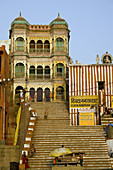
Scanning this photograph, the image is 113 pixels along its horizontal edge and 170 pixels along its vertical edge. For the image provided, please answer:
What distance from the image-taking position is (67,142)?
2705 centimetres

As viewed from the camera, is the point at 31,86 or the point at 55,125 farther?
the point at 31,86

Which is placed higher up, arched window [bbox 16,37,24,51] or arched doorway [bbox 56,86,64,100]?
arched window [bbox 16,37,24,51]

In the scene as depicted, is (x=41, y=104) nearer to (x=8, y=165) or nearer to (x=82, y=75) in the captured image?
(x=82, y=75)

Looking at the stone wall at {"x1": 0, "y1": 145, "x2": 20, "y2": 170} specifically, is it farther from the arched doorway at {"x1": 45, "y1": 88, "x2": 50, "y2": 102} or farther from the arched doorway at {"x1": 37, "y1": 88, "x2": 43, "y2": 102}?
the arched doorway at {"x1": 37, "y1": 88, "x2": 43, "y2": 102}

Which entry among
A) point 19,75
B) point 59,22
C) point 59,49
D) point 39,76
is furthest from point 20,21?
point 39,76

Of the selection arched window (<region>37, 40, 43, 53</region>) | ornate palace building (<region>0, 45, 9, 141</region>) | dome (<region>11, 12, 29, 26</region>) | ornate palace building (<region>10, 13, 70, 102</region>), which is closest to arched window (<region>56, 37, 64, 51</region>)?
ornate palace building (<region>10, 13, 70, 102</region>)

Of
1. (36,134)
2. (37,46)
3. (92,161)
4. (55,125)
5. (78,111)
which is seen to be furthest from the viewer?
(37,46)

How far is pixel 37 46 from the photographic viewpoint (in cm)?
4600

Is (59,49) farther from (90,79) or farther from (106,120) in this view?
(106,120)

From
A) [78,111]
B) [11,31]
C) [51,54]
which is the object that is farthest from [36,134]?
[11,31]

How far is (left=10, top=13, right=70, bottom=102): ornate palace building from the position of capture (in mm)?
43312

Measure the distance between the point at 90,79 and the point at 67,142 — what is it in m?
11.4

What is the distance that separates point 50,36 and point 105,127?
62.6 feet

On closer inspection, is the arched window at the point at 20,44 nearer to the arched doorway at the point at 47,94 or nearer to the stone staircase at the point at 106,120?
the arched doorway at the point at 47,94
